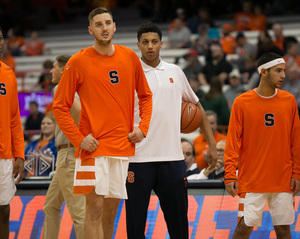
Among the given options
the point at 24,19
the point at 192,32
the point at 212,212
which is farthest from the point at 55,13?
the point at 212,212

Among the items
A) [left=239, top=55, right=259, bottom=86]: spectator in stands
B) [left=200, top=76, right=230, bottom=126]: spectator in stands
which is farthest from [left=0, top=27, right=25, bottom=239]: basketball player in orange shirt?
A: [left=239, top=55, right=259, bottom=86]: spectator in stands

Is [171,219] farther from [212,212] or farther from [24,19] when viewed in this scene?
[24,19]

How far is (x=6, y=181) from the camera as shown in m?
6.28

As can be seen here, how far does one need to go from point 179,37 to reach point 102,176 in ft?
39.8

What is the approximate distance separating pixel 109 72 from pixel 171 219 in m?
1.53

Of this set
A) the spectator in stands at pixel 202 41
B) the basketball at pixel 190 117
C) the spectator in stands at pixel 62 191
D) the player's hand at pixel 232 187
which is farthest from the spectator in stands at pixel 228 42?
the player's hand at pixel 232 187

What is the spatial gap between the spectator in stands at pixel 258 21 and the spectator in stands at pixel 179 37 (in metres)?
1.69

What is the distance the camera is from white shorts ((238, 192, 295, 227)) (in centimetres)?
615

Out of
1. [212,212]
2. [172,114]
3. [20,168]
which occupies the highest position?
[172,114]

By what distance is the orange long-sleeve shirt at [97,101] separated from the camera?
18.3 ft

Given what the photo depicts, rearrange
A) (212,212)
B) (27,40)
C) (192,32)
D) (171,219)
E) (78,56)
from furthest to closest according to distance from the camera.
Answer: (27,40), (192,32), (212,212), (171,219), (78,56)

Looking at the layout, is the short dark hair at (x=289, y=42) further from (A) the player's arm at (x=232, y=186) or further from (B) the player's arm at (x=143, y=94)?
(B) the player's arm at (x=143, y=94)

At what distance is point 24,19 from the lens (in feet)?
71.5

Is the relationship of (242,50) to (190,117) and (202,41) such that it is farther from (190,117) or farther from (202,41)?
(190,117)
